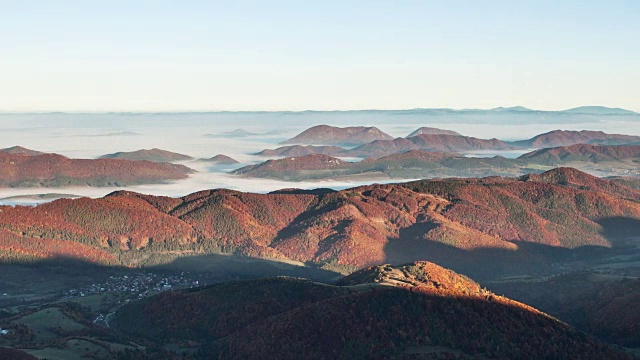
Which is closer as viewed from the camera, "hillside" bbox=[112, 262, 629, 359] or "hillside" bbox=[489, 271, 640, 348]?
"hillside" bbox=[112, 262, 629, 359]

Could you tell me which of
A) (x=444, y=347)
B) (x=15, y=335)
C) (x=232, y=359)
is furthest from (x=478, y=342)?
(x=15, y=335)

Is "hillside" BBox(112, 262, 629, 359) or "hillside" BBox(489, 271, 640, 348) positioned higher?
"hillside" BBox(112, 262, 629, 359)

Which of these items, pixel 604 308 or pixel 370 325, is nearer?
pixel 370 325

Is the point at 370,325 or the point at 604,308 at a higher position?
the point at 370,325

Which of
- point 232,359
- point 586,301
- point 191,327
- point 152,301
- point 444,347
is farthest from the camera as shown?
point 586,301

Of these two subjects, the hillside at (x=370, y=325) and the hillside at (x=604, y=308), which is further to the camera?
the hillside at (x=604, y=308)

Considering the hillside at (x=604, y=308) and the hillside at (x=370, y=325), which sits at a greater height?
the hillside at (x=370, y=325)

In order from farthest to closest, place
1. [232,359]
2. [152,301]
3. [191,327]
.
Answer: [152,301] → [191,327] → [232,359]

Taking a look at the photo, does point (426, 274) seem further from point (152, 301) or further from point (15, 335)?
point (15, 335)
